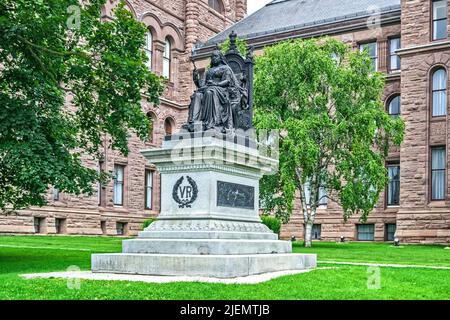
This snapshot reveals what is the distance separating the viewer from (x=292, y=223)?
4647 centimetres

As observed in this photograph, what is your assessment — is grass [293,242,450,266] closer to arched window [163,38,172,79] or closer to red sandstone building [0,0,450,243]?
red sandstone building [0,0,450,243]

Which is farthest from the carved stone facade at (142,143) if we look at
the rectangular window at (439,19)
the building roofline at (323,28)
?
the rectangular window at (439,19)

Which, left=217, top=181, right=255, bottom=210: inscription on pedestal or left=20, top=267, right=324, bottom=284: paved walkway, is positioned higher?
left=217, top=181, right=255, bottom=210: inscription on pedestal

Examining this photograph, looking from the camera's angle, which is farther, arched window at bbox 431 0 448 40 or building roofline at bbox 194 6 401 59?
building roofline at bbox 194 6 401 59

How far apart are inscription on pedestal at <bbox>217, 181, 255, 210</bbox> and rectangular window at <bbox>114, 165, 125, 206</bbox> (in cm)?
3198

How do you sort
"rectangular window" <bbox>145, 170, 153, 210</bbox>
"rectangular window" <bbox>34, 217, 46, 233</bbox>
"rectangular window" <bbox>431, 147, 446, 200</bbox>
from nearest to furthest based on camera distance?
"rectangular window" <bbox>34, 217, 46, 233</bbox>, "rectangular window" <bbox>431, 147, 446, 200</bbox>, "rectangular window" <bbox>145, 170, 153, 210</bbox>

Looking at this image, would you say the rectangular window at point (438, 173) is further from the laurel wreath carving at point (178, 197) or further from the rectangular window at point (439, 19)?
the laurel wreath carving at point (178, 197)

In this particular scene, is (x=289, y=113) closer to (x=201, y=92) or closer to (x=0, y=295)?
(x=201, y=92)

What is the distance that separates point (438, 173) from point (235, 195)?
2802 centimetres

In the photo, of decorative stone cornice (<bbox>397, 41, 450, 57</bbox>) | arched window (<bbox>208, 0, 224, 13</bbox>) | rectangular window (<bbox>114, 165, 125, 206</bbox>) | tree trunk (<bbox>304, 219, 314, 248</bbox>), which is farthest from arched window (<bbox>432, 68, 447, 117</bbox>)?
arched window (<bbox>208, 0, 224, 13</bbox>)

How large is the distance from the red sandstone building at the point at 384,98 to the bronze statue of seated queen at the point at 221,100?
1974cm

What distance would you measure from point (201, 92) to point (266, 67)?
1889 cm

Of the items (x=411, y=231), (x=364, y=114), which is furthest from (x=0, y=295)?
(x=411, y=231)

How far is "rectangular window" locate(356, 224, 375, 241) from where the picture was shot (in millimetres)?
44000
